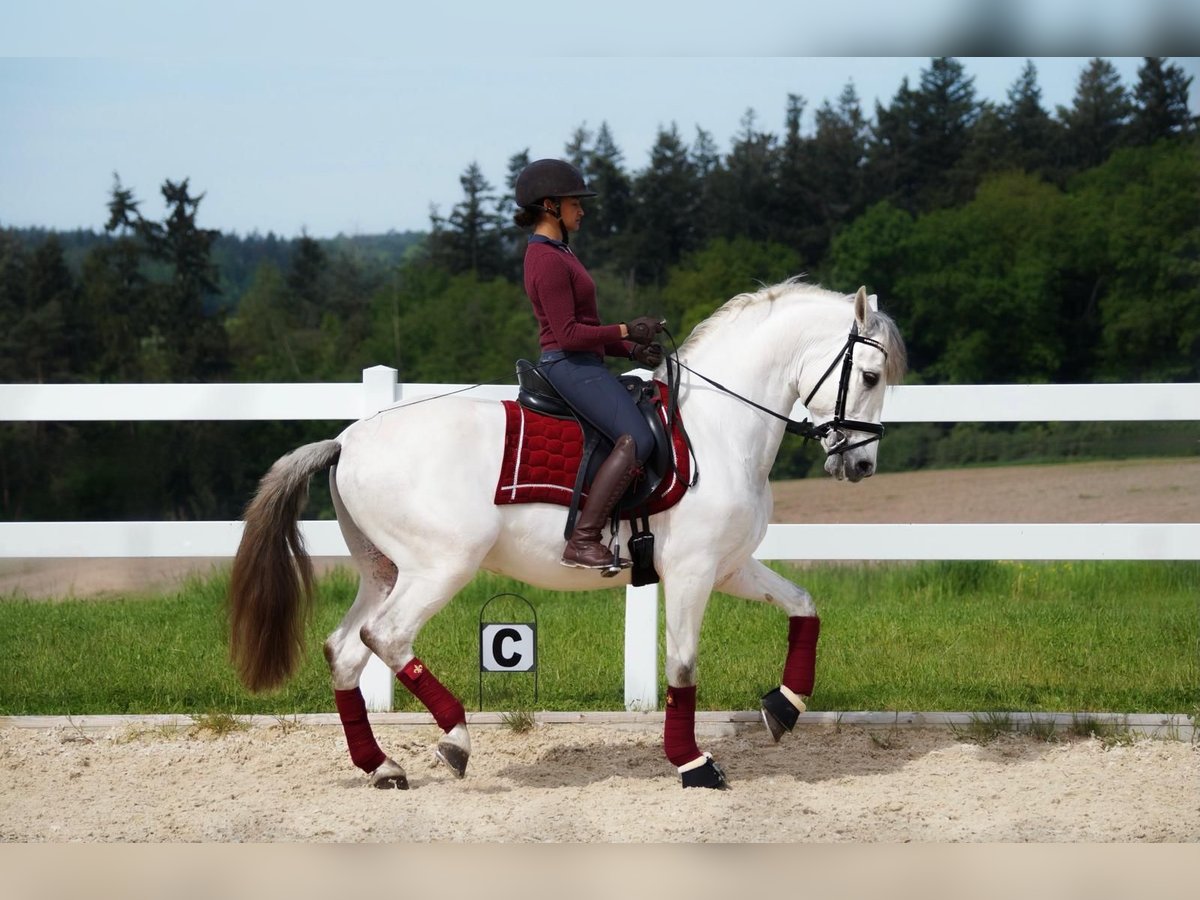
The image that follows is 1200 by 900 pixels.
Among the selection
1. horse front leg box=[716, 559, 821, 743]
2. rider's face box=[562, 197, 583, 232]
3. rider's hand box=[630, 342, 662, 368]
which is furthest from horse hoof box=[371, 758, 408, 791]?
rider's face box=[562, 197, 583, 232]

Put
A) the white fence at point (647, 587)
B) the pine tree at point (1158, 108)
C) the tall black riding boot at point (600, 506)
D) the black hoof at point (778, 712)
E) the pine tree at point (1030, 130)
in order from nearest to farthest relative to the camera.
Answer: the tall black riding boot at point (600, 506) < the black hoof at point (778, 712) < the white fence at point (647, 587) < the pine tree at point (1158, 108) < the pine tree at point (1030, 130)

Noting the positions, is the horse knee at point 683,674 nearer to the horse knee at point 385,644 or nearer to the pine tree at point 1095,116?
the horse knee at point 385,644

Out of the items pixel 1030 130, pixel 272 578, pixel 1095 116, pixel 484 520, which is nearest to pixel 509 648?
pixel 484 520

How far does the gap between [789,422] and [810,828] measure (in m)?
1.82

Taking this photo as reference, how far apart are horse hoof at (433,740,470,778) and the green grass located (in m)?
1.38

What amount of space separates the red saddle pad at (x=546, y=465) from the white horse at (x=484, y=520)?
2.3 inches

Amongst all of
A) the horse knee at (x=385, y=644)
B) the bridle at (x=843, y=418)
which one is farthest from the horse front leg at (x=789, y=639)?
the horse knee at (x=385, y=644)

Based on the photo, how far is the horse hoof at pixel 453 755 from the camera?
5488mm

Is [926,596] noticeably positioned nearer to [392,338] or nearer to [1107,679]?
[1107,679]

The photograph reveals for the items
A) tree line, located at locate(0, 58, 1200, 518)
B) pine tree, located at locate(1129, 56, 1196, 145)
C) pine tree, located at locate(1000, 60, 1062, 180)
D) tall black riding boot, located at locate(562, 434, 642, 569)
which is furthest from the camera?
pine tree, located at locate(1000, 60, 1062, 180)

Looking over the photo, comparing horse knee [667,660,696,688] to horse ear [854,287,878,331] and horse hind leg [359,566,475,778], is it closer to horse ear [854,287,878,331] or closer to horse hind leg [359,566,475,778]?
horse hind leg [359,566,475,778]

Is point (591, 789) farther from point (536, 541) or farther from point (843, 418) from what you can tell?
point (843, 418)

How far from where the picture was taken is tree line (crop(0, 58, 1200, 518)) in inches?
1023

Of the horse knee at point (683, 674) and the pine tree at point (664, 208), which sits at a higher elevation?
the pine tree at point (664, 208)
